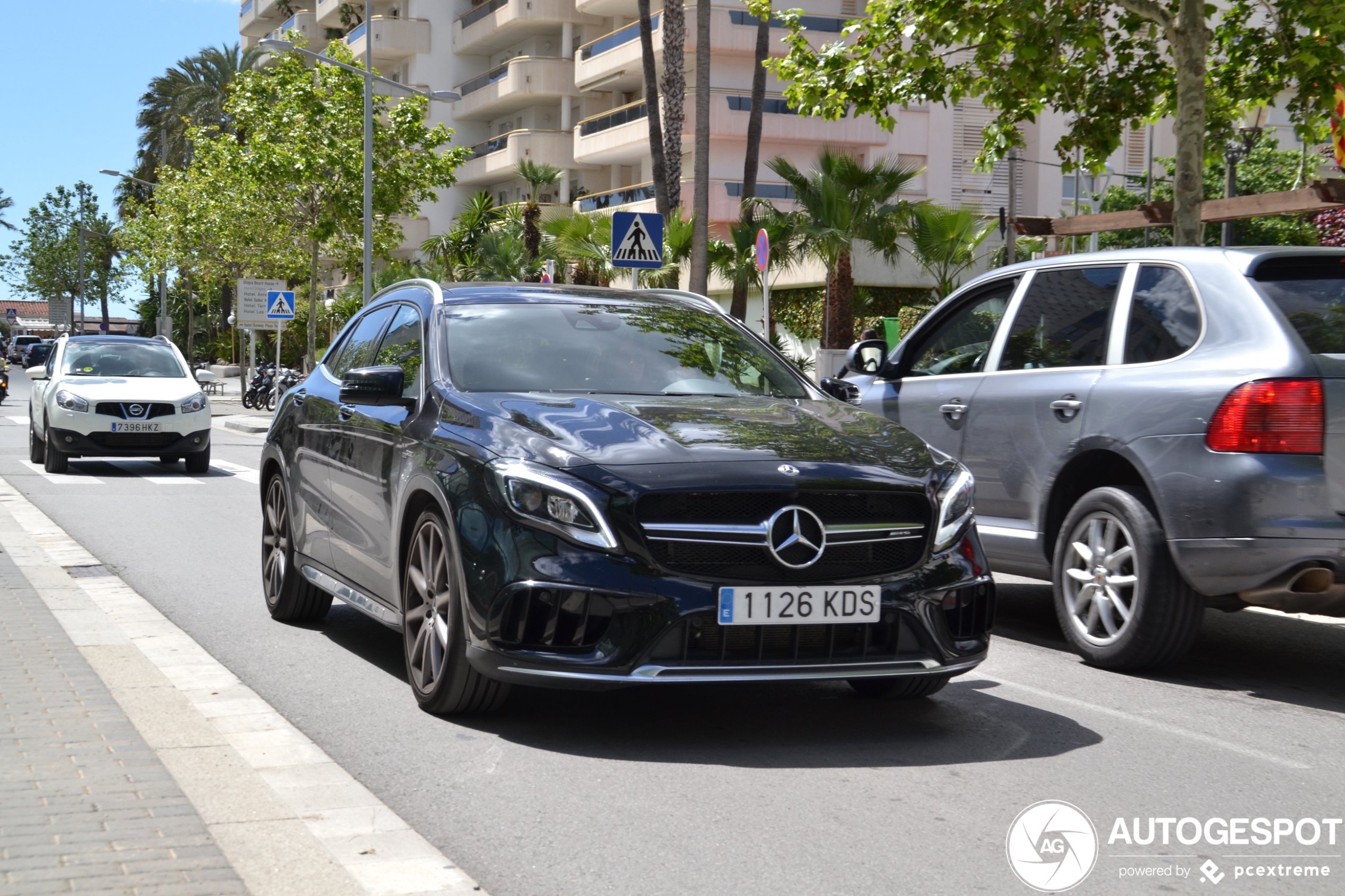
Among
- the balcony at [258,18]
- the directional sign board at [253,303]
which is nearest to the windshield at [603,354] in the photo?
the directional sign board at [253,303]

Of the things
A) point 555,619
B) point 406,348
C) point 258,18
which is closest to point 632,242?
point 406,348

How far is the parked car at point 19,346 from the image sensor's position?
321 feet

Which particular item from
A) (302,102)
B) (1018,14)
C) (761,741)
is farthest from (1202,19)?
(302,102)

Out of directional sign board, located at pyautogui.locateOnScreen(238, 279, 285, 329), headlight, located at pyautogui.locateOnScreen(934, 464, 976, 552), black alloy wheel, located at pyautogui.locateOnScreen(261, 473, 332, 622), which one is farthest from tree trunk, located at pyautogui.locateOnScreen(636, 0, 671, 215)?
headlight, located at pyautogui.locateOnScreen(934, 464, 976, 552)

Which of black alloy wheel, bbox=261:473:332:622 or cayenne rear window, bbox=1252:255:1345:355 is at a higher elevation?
cayenne rear window, bbox=1252:255:1345:355

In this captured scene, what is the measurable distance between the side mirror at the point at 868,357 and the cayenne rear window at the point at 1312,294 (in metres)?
2.56

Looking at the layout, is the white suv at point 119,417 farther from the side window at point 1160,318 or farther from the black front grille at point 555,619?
the black front grille at point 555,619

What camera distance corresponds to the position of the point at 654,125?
1231 inches

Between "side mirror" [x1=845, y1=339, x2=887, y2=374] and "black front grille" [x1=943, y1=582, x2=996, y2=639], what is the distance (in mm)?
3303

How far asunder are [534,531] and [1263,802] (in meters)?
2.39

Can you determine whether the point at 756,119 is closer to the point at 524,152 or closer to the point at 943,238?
the point at 943,238

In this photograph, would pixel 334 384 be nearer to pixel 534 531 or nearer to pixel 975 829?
pixel 534 531

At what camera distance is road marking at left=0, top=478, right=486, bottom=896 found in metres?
4.01

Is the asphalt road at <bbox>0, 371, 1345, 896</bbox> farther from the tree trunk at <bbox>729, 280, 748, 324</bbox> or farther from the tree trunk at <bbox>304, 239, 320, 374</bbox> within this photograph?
the tree trunk at <bbox>304, 239, 320, 374</bbox>
